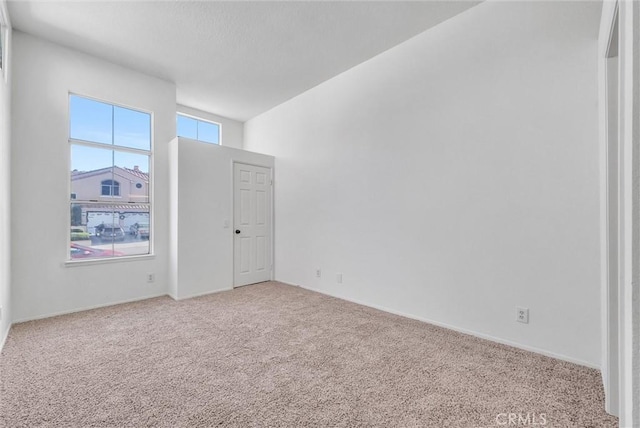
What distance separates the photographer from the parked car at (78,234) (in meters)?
3.43

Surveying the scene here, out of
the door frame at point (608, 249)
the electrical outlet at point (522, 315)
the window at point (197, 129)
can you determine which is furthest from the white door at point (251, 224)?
the door frame at point (608, 249)

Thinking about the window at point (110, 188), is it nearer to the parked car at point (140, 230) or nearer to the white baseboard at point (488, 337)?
the parked car at point (140, 230)

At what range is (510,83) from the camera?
8.20ft

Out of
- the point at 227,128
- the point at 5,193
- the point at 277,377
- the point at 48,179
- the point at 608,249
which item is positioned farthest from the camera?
the point at 227,128

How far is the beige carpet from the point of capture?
164cm

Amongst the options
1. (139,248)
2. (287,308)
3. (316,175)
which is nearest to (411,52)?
(316,175)

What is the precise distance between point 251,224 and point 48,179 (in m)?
2.50

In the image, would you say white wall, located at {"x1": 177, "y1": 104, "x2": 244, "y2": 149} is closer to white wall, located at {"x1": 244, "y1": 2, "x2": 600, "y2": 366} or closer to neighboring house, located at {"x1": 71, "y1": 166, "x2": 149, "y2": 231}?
neighboring house, located at {"x1": 71, "y1": 166, "x2": 149, "y2": 231}

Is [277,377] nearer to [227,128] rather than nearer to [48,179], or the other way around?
[48,179]

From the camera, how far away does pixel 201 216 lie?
4.12m

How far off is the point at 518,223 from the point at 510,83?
1214 millimetres

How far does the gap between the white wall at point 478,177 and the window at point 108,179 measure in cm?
256

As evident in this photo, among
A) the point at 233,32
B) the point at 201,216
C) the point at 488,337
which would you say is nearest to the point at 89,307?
the point at 201,216

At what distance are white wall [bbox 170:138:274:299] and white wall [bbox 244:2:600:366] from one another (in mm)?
1519
